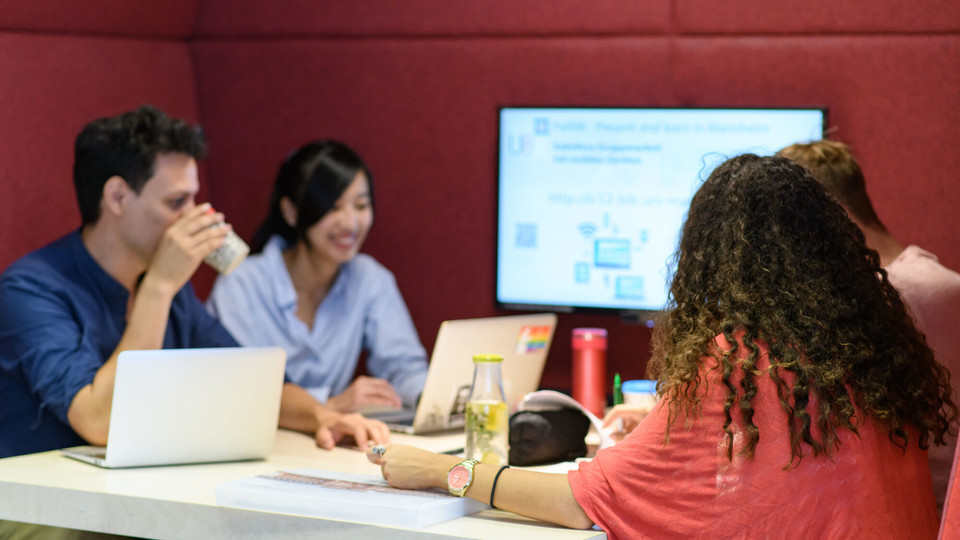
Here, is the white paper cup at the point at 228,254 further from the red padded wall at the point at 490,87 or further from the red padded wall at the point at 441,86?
the red padded wall at the point at 490,87

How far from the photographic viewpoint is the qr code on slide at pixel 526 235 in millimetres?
2980

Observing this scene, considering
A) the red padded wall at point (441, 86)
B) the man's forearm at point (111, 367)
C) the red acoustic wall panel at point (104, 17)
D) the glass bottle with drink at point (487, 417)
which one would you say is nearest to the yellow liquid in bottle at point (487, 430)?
the glass bottle with drink at point (487, 417)

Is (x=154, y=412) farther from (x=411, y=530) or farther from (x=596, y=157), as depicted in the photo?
(x=596, y=157)

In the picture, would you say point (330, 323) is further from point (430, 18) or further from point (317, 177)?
point (430, 18)

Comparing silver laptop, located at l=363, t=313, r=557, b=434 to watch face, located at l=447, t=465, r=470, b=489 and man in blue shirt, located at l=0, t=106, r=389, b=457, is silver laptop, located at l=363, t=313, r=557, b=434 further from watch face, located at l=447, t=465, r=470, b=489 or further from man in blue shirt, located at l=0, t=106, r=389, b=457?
watch face, located at l=447, t=465, r=470, b=489

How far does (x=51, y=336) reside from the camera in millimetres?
2066

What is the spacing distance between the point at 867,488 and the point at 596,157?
5.22ft

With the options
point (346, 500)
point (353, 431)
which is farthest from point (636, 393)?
point (346, 500)

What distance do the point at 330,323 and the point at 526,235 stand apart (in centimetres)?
60

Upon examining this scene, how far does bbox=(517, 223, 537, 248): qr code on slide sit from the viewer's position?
2980 millimetres

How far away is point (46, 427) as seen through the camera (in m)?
2.15

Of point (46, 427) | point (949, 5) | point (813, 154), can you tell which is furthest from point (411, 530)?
point (949, 5)

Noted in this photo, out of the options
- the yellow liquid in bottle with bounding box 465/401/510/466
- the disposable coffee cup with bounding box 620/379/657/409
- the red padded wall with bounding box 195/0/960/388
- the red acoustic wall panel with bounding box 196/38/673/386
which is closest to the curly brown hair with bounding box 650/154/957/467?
the yellow liquid in bottle with bounding box 465/401/510/466

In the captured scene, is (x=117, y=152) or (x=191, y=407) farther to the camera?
(x=117, y=152)
